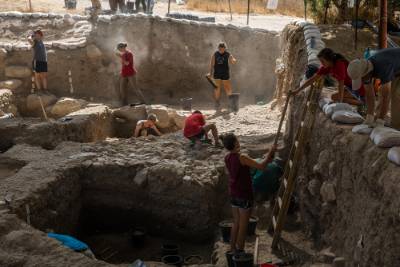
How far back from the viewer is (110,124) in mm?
13188

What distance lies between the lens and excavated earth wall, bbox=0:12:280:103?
15.1 meters

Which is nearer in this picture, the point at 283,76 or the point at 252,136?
the point at 252,136

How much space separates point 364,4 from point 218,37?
167 inches

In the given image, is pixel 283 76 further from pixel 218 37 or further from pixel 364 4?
pixel 218 37

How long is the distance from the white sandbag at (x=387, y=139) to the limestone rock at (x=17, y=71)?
11534 millimetres

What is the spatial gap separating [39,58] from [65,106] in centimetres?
134

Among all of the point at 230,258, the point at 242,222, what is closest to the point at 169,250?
the point at 230,258

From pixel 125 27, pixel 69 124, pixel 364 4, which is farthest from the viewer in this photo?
pixel 125 27

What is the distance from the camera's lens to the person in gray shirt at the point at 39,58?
13.6 m

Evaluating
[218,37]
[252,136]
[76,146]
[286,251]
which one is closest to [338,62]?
[286,251]

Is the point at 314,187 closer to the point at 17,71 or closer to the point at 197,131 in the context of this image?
the point at 197,131

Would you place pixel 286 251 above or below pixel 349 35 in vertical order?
below

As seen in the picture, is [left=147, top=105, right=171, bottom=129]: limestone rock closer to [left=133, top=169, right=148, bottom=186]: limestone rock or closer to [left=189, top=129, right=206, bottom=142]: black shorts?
[left=189, top=129, right=206, bottom=142]: black shorts

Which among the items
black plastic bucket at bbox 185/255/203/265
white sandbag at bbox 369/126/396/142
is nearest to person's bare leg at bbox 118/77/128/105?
black plastic bucket at bbox 185/255/203/265
